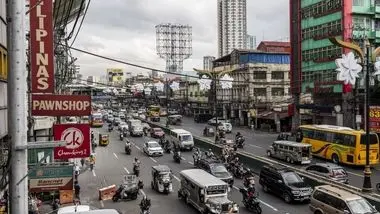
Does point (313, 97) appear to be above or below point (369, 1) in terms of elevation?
below

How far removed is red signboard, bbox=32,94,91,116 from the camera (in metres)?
11.6

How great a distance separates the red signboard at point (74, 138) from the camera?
45.1 feet

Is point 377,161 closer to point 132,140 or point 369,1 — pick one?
point 369,1

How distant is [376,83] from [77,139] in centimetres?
4156

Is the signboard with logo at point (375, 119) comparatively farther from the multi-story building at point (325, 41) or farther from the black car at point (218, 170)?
the black car at point (218, 170)

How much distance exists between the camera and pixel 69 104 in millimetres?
12641

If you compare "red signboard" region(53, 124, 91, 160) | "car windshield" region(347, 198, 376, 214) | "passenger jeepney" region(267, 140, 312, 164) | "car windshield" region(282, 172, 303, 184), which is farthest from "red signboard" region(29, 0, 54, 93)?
"passenger jeepney" region(267, 140, 312, 164)

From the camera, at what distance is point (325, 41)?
57.4m

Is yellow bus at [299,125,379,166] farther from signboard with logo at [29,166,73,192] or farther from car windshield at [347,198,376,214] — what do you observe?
signboard with logo at [29,166,73,192]

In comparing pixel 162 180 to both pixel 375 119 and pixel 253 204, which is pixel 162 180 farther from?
pixel 375 119

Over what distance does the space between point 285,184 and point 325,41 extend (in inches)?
1426

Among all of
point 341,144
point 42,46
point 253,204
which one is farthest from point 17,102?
point 341,144

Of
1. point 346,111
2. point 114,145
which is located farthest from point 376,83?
point 114,145

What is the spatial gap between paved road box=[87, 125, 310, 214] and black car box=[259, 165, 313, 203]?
43 centimetres
